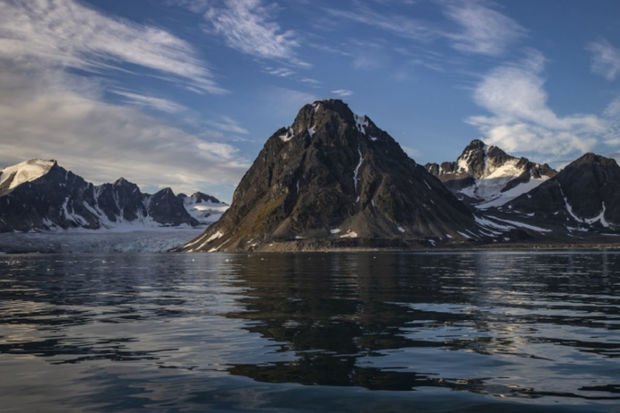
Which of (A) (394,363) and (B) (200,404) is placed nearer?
(B) (200,404)

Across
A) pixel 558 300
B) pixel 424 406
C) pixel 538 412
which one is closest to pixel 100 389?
pixel 424 406

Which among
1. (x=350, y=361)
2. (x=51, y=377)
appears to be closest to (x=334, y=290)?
(x=350, y=361)

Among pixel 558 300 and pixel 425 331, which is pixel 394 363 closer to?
pixel 425 331

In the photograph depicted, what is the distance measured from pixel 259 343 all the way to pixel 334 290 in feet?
104

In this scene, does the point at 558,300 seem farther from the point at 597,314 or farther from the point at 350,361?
the point at 350,361

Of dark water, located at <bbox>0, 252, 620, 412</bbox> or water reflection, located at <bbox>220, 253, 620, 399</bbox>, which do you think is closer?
dark water, located at <bbox>0, 252, 620, 412</bbox>

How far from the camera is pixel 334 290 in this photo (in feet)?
197

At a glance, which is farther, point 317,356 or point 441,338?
point 441,338

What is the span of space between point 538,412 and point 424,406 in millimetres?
3141

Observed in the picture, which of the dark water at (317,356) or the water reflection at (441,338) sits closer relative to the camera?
the dark water at (317,356)

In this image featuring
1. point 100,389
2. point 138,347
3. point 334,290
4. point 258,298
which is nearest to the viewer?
point 100,389

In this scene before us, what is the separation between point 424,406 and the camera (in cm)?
1738

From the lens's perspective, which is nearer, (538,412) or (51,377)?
(538,412)

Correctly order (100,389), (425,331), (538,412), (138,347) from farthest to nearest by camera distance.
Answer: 1. (425,331)
2. (138,347)
3. (100,389)
4. (538,412)
